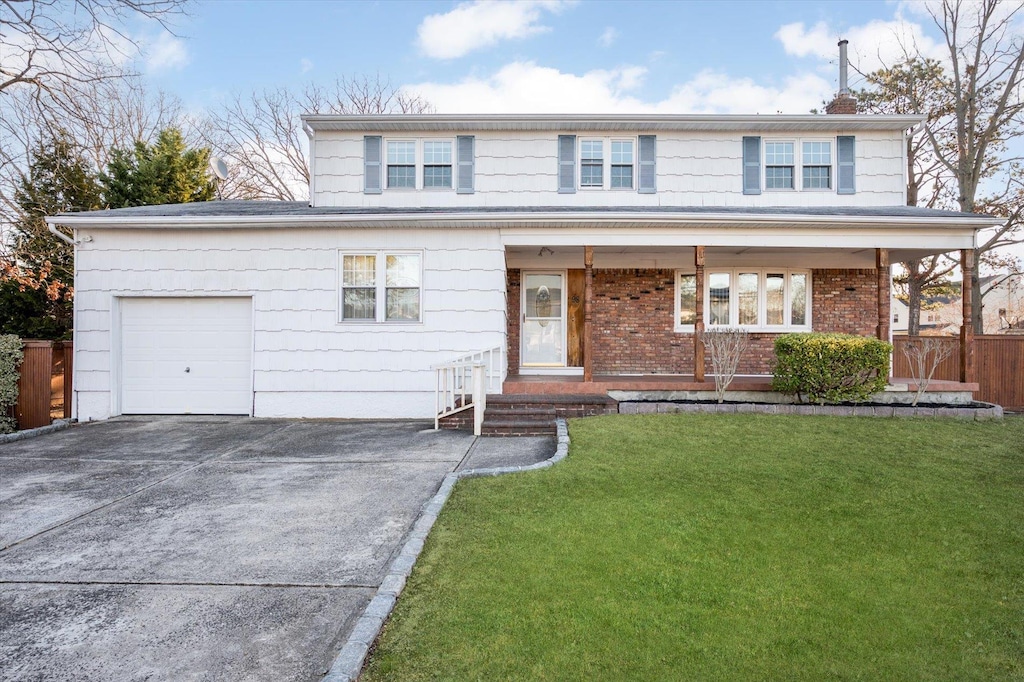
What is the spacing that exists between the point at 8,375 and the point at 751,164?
1416 centimetres

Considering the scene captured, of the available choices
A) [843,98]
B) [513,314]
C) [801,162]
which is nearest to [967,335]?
[801,162]

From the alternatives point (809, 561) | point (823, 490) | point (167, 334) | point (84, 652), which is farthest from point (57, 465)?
point (823, 490)

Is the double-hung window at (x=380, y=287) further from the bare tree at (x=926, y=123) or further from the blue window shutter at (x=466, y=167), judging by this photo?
the bare tree at (x=926, y=123)

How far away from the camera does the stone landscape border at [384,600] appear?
2.46 meters

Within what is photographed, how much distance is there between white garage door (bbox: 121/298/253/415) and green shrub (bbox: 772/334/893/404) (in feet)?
32.2

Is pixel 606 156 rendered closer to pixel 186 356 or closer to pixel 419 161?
pixel 419 161

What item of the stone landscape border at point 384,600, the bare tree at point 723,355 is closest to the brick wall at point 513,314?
the bare tree at point 723,355

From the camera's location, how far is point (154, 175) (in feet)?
52.4

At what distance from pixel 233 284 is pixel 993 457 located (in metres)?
11.7

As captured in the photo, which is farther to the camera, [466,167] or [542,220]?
[466,167]

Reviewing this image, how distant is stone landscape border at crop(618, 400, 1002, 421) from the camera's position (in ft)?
28.6

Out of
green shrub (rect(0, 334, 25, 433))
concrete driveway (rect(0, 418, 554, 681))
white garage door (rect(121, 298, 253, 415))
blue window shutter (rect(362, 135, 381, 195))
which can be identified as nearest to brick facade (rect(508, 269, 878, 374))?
blue window shutter (rect(362, 135, 381, 195))

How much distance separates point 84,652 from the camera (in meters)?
2.71

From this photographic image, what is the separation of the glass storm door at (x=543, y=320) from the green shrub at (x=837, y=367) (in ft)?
15.5
